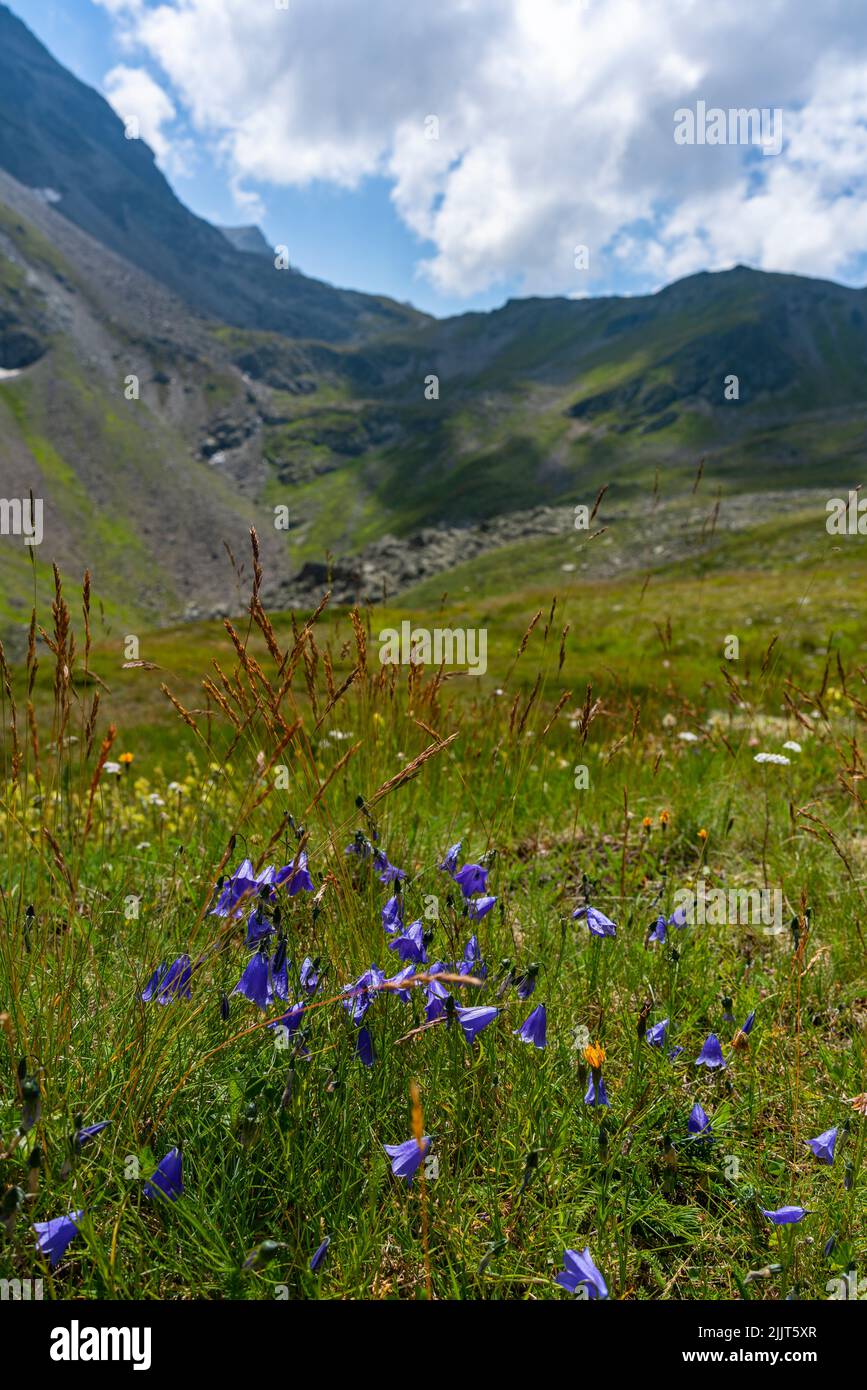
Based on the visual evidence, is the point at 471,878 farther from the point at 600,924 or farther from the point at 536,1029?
the point at 536,1029

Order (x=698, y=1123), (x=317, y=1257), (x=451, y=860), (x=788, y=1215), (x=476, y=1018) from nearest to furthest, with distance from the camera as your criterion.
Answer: (x=317, y=1257)
(x=788, y=1215)
(x=476, y=1018)
(x=698, y=1123)
(x=451, y=860)

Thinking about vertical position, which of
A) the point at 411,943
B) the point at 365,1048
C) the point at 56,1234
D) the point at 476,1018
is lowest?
the point at 56,1234

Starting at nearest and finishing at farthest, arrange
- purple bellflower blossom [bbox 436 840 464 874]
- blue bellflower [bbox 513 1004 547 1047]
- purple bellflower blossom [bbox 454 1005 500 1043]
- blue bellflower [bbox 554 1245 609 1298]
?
blue bellflower [bbox 554 1245 609 1298] < purple bellflower blossom [bbox 454 1005 500 1043] < blue bellflower [bbox 513 1004 547 1047] < purple bellflower blossom [bbox 436 840 464 874]

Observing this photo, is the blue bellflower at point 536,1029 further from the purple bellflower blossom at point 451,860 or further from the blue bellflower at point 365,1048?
the purple bellflower blossom at point 451,860

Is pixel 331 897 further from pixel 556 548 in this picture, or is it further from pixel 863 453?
pixel 863 453

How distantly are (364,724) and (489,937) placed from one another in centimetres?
129

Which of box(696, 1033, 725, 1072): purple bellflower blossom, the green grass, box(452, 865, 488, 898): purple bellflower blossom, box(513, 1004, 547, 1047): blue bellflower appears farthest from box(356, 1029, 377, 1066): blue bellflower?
box(696, 1033, 725, 1072): purple bellflower blossom

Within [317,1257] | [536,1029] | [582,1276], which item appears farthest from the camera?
[536,1029]

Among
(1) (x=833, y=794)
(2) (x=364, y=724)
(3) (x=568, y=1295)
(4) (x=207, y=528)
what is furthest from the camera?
(4) (x=207, y=528)

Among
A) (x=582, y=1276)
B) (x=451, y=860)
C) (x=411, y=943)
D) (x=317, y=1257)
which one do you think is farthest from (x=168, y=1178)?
(x=451, y=860)

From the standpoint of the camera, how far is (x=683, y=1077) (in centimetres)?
253

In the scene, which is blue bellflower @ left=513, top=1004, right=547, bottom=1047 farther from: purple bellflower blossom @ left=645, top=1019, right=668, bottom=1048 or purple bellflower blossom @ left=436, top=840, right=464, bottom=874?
purple bellflower blossom @ left=436, top=840, right=464, bottom=874

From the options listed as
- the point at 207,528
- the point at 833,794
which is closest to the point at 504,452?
the point at 207,528
